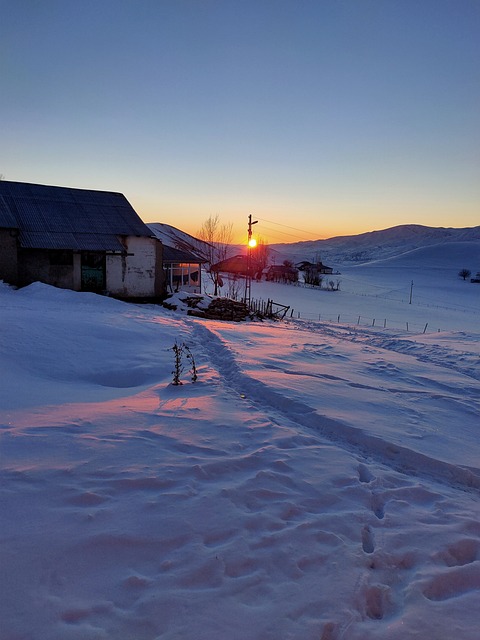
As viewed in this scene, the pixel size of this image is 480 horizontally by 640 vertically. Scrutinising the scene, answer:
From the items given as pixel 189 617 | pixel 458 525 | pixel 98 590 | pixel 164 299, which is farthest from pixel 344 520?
pixel 164 299

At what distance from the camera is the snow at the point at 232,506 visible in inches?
88.6

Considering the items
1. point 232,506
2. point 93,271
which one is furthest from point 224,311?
point 232,506

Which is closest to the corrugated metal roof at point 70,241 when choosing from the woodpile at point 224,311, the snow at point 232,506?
the woodpile at point 224,311

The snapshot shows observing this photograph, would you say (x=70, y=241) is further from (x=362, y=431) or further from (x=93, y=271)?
(x=362, y=431)

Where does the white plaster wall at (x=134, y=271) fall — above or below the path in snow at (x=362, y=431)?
above

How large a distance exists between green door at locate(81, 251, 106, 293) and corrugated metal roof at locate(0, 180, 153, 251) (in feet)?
1.98

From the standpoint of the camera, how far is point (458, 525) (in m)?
3.28

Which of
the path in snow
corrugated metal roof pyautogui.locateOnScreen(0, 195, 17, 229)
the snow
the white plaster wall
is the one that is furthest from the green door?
the path in snow

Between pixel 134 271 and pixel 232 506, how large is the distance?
2093 centimetres

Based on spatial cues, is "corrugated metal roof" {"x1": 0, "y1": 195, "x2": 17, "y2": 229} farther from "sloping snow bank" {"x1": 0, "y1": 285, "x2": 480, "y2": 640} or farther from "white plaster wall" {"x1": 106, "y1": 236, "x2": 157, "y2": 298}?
"sloping snow bank" {"x1": 0, "y1": 285, "x2": 480, "y2": 640}

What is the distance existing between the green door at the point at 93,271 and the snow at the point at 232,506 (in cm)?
1490

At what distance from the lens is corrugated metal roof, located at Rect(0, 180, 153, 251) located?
2064 centimetres

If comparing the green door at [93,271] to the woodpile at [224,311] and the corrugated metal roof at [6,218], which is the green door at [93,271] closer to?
the corrugated metal roof at [6,218]

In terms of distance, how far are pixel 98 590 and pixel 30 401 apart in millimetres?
3816
